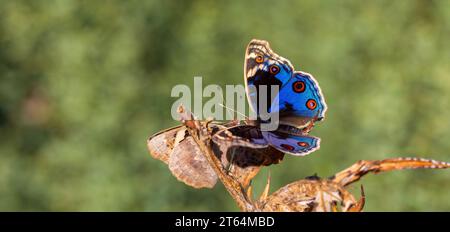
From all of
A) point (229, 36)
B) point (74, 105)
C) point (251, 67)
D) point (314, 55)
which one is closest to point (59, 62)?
point (74, 105)

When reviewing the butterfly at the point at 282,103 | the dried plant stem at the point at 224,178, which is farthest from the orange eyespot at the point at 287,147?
the dried plant stem at the point at 224,178

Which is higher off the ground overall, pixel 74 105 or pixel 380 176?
pixel 74 105

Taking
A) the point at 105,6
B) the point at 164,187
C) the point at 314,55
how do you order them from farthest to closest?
the point at 105,6 → the point at 314,55 → the point at 164,187

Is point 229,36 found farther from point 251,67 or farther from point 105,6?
point 251,67

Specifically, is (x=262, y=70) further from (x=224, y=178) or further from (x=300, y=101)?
(x=224, y=178)

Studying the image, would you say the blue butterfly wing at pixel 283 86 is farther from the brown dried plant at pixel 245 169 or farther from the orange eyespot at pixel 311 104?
the brown dried plant at pixel 245 169
